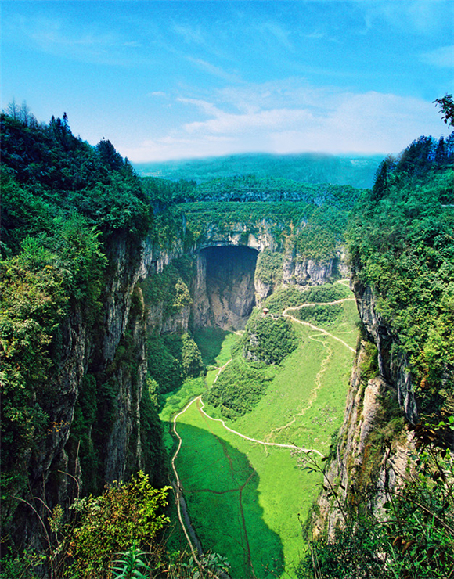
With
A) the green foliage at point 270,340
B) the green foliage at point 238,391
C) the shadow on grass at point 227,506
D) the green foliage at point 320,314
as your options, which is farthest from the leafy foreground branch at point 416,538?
the green foliage at point 320,314

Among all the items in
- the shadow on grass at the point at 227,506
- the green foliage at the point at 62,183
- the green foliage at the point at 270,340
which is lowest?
the shadow on grass at the point at 227,506

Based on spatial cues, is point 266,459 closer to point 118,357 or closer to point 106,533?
point 118,357

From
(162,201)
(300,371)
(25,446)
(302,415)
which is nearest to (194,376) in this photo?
(300,371)

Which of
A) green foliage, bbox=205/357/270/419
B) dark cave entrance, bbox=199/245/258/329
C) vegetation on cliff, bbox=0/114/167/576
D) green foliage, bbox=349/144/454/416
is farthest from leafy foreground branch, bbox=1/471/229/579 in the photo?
dark cave entrance, bbox=199/245/258/329

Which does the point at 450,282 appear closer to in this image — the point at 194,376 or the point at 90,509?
the point at 90,509

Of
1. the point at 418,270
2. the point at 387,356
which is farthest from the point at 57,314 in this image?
the point at 387,356

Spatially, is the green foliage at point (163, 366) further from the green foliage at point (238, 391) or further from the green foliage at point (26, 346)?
the green foliage at point (26, 346)
